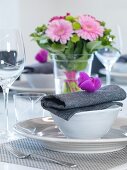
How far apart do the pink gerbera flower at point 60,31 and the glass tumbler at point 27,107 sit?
0.84ft

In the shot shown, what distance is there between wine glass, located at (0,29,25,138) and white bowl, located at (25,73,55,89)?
1.88 ft

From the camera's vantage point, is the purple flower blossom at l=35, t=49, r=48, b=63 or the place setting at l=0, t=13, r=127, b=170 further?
the purple flower blossom at l=35, t=49, r=48, b=63

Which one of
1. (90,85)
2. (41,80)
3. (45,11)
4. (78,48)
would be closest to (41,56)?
(41,80)

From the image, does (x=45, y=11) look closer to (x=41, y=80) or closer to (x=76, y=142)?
(x=41, y=80)

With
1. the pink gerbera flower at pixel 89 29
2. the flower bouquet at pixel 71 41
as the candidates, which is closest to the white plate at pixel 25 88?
the flower bouquet at pixel 71 41

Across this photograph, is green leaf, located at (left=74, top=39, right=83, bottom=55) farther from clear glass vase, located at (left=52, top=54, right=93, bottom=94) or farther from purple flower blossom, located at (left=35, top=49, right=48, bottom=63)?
purple flower blossom, located at (left=35, top=49, right=48, bottom=63)

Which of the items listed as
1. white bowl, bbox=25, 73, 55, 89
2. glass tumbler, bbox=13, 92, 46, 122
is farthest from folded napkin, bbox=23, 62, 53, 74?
glass tumbler, bbox=13, 92, 46, 122

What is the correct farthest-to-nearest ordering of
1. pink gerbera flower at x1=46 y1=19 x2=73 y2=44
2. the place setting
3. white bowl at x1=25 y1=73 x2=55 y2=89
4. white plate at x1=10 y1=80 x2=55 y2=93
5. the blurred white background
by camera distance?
the blurred white background
white bowl at x1=25 y1=73 x2=55 y2=89
white plate at x1=10 y1=80 x2=55 y2=93
pink gerbera flower at x1=46 y1=19 x2=73 y2=44
the place setting

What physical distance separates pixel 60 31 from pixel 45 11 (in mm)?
2879

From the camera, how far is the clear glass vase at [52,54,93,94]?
1.40 m

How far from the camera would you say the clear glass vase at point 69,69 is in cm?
140

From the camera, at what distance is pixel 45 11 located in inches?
165

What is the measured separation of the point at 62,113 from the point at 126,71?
1.30 meters

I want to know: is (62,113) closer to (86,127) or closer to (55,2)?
(86,127)
